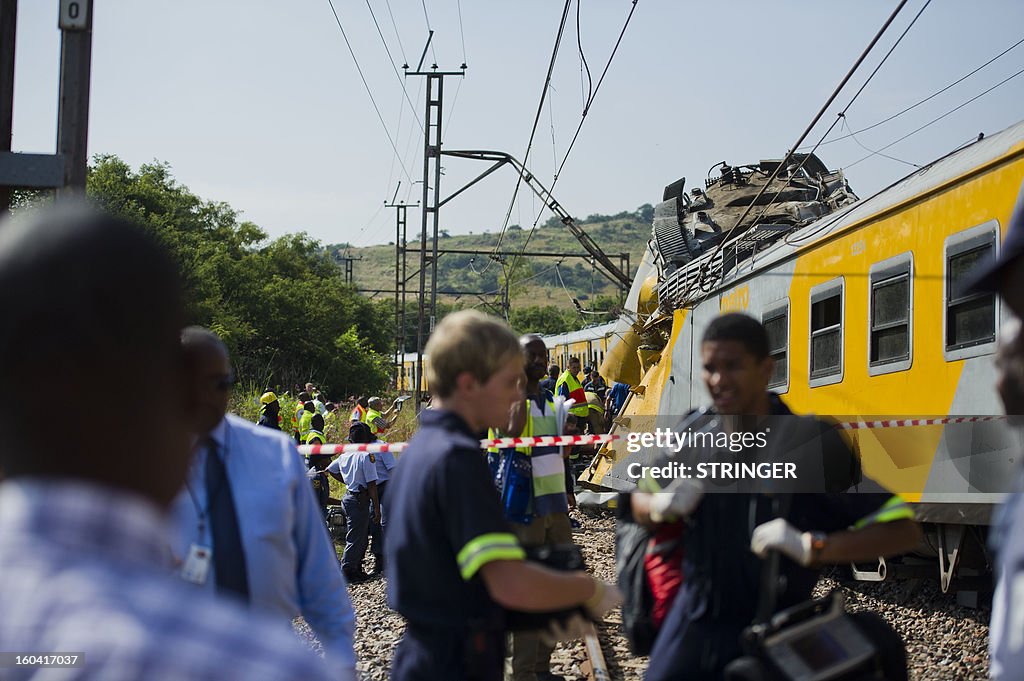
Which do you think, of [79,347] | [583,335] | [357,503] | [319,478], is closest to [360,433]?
[357,503]

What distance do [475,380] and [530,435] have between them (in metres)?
4.05

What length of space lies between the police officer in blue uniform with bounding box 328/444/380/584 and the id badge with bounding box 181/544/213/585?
8.51 meters

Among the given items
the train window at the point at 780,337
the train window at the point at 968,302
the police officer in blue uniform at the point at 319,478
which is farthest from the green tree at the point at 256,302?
the train window at the point at 968,302

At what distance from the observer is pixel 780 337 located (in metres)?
10.7

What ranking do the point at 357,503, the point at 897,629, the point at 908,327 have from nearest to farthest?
the point at 897,629, the point at 908,327, the point at 357,503

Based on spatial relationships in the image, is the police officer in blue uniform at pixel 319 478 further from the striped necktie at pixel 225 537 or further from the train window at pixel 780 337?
the striped necktie at pixel 225 537

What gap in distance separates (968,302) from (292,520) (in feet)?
19.8

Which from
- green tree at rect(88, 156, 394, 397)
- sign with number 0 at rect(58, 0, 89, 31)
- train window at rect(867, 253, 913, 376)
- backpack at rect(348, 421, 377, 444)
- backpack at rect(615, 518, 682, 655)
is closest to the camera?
backpack at rect(615, 518, 682, 655)

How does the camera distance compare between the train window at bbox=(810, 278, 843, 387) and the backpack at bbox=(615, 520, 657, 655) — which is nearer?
the backpack at bbox=(615, 520, 657, 655)

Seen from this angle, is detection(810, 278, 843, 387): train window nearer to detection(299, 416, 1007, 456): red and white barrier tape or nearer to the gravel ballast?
detection(299, 416, 1007, 456): red and white barrier tape

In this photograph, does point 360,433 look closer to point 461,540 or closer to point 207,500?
point 207,500

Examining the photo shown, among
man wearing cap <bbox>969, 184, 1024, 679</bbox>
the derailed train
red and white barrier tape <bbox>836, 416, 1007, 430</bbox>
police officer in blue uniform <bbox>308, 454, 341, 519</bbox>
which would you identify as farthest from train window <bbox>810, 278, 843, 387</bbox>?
man wearing cap <bbox>969, 184, 1024, 679</bbox>

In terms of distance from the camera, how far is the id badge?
9.00ft

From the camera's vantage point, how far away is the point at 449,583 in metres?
2.93
